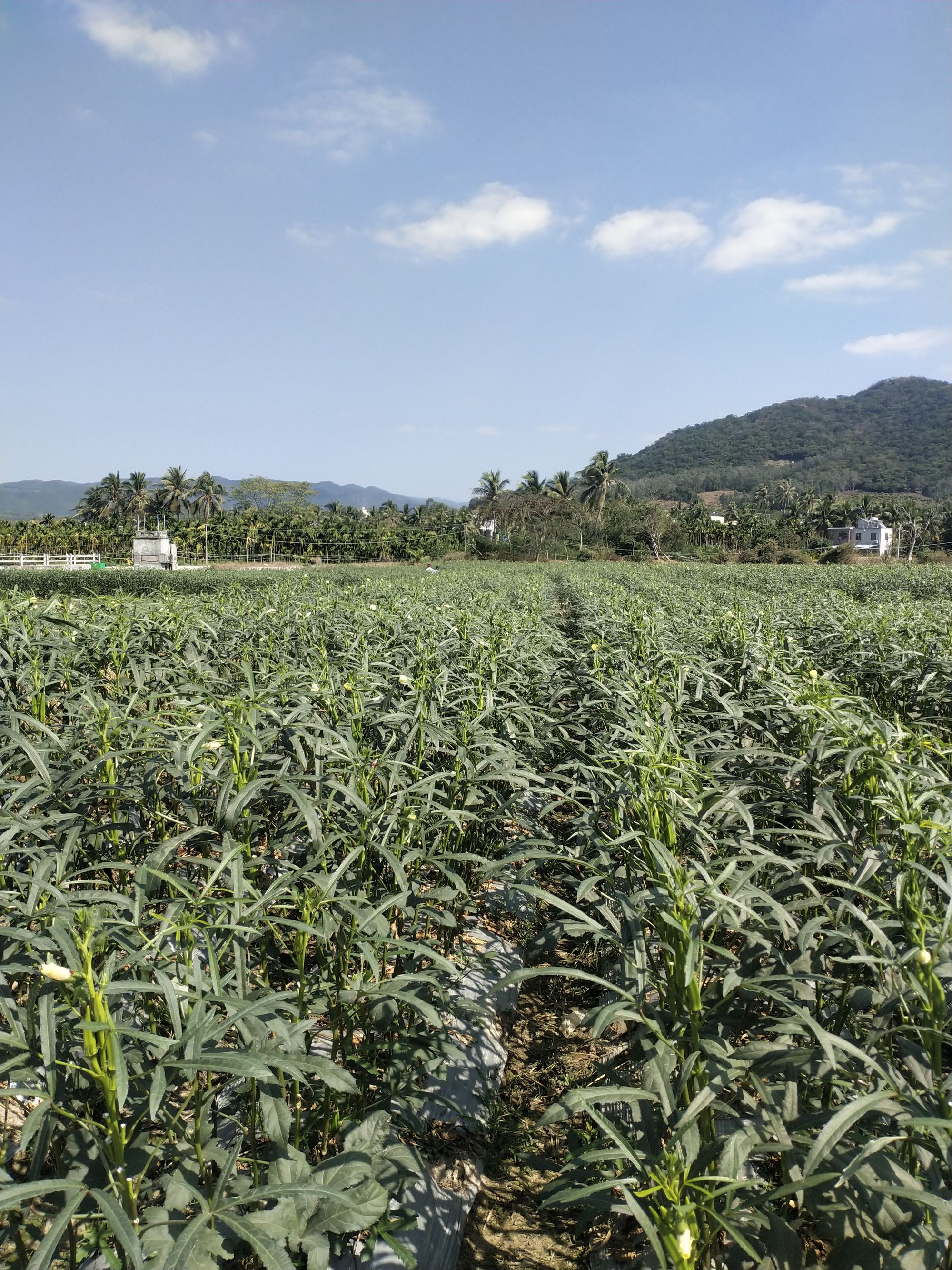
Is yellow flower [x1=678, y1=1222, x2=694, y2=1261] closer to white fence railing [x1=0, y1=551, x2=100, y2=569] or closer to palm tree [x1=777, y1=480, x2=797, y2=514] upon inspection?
white fence railing [x1=0, y1=551, x2=100, y2=569]

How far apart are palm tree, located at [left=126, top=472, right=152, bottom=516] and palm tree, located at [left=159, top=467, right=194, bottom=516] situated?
5.59 ft

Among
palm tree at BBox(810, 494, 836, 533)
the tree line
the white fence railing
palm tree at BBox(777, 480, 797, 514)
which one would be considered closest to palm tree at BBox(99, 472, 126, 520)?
the tree line

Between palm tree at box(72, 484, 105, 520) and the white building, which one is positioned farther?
palm tree at box(72, 484, 105, 520)

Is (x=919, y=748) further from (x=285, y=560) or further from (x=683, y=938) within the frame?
(x=285, y=560)

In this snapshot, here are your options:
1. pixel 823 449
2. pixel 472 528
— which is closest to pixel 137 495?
pixel 472 528

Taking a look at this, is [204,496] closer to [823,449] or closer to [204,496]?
[204,496]

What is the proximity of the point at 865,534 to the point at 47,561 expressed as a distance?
252ft

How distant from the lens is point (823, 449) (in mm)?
148125

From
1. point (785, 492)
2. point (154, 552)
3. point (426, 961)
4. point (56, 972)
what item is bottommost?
point (426, 961)

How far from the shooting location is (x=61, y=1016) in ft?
4.88

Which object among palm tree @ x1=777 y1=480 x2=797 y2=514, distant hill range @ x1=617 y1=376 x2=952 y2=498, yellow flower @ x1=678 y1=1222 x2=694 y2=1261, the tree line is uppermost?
distant hill range @ x1=617 y1=376 x2=952 y2=498

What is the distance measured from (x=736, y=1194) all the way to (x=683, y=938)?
494 mm

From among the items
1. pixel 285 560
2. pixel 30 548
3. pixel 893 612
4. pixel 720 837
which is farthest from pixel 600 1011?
pixel 30 548

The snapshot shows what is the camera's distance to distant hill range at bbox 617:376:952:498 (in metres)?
125
